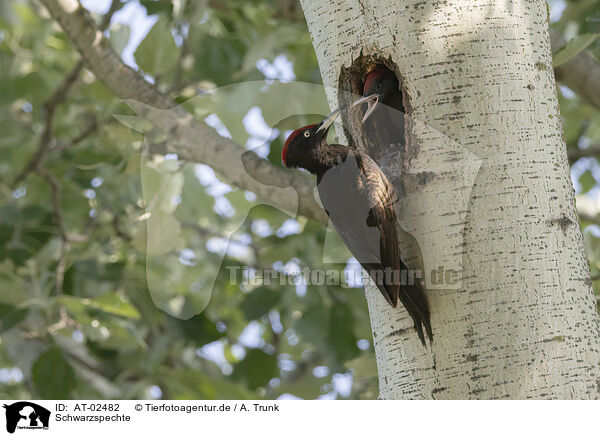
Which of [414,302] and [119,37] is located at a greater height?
[119,37]

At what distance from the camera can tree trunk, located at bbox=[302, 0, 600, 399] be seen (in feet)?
3.32

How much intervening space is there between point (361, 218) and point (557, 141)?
0.38m

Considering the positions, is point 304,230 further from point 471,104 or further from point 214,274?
point 471,104

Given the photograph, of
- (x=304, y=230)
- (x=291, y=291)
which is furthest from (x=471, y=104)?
(x=291, y=291)

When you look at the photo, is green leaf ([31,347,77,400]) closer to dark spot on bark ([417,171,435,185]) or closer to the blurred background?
the blurred background

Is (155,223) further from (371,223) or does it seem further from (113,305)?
(371,223)

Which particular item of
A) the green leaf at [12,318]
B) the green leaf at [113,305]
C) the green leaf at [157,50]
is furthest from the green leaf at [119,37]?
the green leaf at [12,318]
